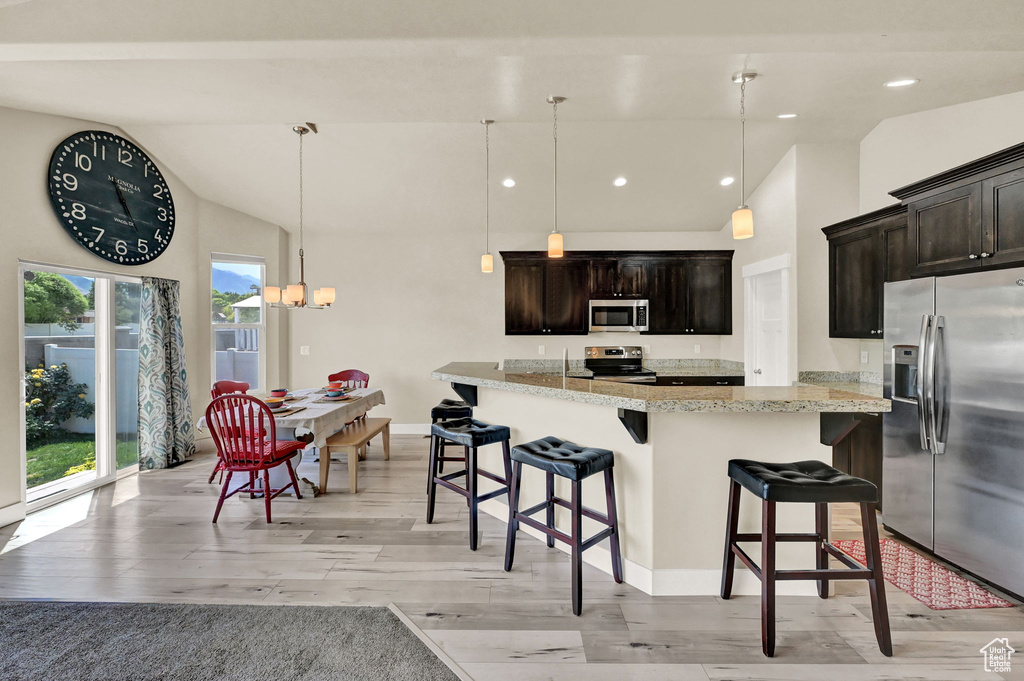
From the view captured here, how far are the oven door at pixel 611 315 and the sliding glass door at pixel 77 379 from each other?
466 centimetres

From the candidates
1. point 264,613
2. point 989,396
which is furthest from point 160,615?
point 989,396


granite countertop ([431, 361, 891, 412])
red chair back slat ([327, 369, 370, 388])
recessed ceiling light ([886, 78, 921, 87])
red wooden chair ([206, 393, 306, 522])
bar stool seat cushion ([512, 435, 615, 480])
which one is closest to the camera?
granite countertop ([431, 361, 891, 412])

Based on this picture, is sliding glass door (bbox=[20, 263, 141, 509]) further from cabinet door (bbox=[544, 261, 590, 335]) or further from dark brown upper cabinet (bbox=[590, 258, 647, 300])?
dark brown upper cabinet (bbox=[590, 258, 647, 300])

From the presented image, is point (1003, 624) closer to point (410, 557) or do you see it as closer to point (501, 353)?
point (410, 557)

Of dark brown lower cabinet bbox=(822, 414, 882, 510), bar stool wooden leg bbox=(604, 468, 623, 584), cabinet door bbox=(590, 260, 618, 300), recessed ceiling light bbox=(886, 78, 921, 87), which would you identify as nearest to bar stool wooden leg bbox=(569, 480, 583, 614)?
bar stool wooden leg bbox=(604, 468, 623, 584)

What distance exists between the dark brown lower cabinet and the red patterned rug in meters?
0.59

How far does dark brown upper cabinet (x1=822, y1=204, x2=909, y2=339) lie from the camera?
3320 millimetres

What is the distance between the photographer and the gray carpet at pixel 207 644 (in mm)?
1833

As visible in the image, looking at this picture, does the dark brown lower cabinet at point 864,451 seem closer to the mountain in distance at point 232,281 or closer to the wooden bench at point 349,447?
the wooden bench at point 349,447

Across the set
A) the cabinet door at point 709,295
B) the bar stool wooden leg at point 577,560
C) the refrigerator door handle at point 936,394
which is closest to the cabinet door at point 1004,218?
the refrigerator door handle at point 936,394

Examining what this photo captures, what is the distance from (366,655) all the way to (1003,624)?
2.79m

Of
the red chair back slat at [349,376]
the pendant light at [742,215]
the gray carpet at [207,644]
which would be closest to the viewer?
the gray carpet at [207,644]

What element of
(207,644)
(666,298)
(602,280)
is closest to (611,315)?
(602,280)

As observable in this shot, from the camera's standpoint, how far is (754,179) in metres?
4.68
